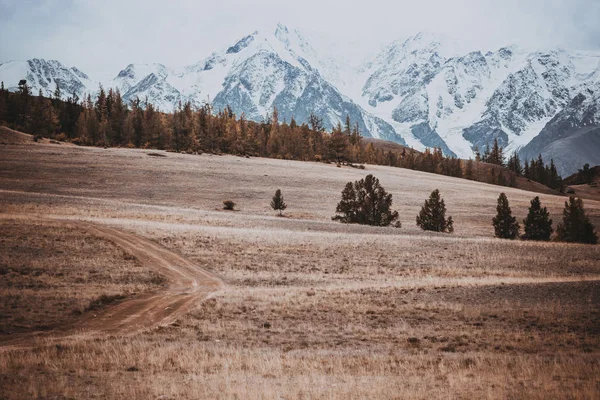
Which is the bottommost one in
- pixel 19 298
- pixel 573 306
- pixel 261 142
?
pixel 19 298

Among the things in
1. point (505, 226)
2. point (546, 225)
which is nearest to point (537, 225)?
point (546, 225)

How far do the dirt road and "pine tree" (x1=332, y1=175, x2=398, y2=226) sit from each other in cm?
2578

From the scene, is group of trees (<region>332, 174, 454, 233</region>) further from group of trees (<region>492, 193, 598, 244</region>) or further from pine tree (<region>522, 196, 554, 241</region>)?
pine tree (<region>522, 196, 554, 241</region>)

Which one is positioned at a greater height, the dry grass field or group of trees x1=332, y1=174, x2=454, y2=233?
group of trees x1=332, y1=174, x2=454, y2=233

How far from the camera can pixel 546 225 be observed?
2028 inches

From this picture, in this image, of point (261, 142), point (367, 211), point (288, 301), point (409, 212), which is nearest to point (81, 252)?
point (288, 301)

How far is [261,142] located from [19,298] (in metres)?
136

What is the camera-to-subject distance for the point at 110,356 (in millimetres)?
14359

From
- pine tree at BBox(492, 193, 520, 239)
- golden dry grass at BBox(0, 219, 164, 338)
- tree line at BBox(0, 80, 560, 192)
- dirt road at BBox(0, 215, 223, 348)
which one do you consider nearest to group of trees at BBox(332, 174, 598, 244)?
pine tree at BBox(492, 193, 520, 239)

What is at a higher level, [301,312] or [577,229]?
[577,229]

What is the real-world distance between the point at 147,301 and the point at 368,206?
3487cm

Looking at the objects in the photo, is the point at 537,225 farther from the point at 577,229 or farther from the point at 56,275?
the point at 56,275

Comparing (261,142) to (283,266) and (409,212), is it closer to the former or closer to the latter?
(409,212)

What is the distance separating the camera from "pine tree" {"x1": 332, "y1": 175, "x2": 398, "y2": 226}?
175 feet
